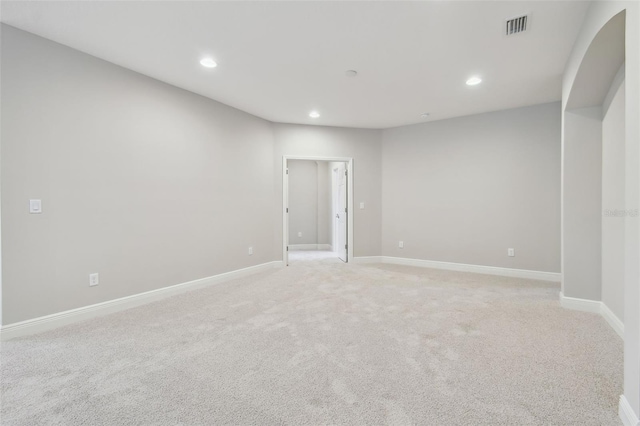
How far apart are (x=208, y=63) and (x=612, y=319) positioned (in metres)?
4.52

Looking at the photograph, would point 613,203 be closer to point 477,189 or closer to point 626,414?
point 626,414

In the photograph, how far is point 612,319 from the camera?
8.69 feet

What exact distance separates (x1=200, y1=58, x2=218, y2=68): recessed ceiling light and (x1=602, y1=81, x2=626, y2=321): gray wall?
3.71 metres

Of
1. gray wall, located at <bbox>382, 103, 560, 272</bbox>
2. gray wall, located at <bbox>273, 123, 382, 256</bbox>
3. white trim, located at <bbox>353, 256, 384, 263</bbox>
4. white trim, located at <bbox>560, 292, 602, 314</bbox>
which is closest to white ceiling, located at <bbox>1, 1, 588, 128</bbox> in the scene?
gray wall, located at <bbox>382, 103, 560, 272</bbox>

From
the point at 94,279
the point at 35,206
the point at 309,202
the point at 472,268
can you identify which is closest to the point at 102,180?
the point at 35,206

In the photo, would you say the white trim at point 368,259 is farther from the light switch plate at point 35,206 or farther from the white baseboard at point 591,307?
the light switch plate at point 35,206

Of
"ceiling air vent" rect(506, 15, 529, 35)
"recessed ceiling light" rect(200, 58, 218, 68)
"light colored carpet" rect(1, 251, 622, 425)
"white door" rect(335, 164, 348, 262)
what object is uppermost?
"recessed ceiling light" rect(200, 58, 218, 68)

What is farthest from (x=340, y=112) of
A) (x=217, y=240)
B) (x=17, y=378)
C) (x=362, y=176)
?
(x=17, y=378)

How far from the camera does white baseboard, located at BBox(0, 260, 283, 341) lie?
252 cm

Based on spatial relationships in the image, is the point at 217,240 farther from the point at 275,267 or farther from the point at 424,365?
the point at 424,365

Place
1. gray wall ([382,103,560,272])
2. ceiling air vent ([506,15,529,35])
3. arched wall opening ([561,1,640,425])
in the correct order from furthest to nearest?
gray wall ([382,103,560,272]) < ceiling air vent ([506,15,529,35]) < arched wall opening ([561,1,640,425])

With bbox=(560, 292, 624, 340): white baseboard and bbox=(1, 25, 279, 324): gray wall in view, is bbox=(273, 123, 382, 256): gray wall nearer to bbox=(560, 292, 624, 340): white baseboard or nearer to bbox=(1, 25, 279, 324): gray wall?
bbox=(1, 25, 279, 324): gray wall

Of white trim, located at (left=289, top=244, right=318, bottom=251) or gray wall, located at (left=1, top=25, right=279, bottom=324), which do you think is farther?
white trim, located at (left=289, top=244, right=318, bottom=251)

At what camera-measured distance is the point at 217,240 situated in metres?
4.32
